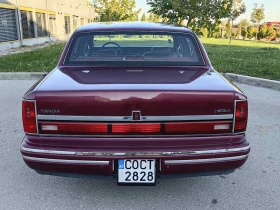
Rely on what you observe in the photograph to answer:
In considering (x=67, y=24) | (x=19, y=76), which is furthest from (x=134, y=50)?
(x=67, y=24)

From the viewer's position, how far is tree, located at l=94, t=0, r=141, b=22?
110 feet

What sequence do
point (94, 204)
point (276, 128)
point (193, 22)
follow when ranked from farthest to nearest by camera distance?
1. point (193, 22)
2. point (276, 128)
3. point (94, 204)

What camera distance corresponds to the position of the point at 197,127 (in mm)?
2168

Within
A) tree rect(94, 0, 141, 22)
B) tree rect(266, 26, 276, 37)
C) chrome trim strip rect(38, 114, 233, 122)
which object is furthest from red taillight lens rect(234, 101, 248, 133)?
tree rect(266, 26, 276, 37)

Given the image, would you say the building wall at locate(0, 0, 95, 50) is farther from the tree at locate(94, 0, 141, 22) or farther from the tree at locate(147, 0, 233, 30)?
the tree at locate(147, 0, 233, 30)

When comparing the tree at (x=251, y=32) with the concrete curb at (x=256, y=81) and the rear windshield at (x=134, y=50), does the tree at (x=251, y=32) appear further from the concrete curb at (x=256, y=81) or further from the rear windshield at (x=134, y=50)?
the rear windshield at (x=134, y=50)

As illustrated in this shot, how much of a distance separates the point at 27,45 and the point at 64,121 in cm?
1778

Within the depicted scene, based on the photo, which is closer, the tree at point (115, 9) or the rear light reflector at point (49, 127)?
the rear light reflector at point (49, 127)

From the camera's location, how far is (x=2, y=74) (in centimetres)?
781

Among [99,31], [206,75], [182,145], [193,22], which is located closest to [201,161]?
[182,145]

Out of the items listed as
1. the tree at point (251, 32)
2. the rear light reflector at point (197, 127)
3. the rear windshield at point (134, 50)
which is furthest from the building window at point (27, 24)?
the tree at point (251, 32)

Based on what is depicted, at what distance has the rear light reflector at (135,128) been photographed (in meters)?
2.13

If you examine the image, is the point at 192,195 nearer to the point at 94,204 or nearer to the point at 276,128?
the point at 94,204

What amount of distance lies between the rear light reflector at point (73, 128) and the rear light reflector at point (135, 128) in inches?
3.3
